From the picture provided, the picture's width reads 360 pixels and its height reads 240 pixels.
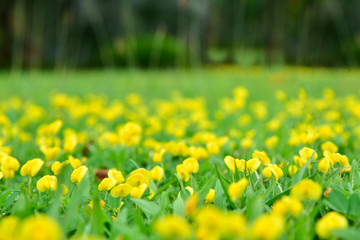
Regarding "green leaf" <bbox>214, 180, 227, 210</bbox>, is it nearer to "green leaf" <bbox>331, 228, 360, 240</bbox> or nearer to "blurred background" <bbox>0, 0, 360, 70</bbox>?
"green leaf" <bbox>331, 228, 360, 240</bbox>

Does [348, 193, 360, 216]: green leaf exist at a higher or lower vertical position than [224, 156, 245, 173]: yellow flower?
lower

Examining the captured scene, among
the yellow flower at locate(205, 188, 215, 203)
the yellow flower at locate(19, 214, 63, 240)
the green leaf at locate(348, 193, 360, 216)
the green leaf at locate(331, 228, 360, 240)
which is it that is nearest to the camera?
the yellow flower at locate(19, 214, 63, 240)

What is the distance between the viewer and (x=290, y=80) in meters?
5.40

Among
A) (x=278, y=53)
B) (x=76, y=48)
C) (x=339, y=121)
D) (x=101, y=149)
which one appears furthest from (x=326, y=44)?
(x=101, y=149)

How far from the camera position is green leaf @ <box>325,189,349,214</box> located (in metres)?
0.82

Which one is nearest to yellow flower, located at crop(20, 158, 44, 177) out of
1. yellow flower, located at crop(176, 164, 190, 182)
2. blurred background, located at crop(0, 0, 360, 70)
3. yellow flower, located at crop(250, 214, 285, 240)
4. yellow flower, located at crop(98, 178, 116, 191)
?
yellow flower, located at crop(98, 178, 116, 191)

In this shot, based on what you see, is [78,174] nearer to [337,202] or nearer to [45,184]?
[45,184]

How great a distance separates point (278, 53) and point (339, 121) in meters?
15.2

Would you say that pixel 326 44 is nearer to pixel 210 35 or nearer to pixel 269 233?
pixel 210 35

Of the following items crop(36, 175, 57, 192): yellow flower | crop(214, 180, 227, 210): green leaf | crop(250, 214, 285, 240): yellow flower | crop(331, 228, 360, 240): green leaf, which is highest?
crop(250, 214, 285, 240): yellow flower

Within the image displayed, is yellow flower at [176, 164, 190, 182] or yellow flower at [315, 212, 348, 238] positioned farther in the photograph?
yellow flower at [176, 164, 190, 182]

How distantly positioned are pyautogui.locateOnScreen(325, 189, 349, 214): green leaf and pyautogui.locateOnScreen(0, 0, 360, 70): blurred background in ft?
33.3

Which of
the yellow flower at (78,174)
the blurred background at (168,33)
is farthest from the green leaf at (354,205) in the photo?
the blurred background at (168,33)

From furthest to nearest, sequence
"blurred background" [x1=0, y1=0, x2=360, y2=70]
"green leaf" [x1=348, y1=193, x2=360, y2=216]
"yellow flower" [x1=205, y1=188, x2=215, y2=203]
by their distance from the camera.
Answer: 1. "blurred background" [x1=0, y1=0, x2=360, y2=70]
2. "yellow flower" [x1=205, y1=188, x2=215, y2=203]
3. "green leaf" [x1=348, y1=193, x2=360, y2=216]
